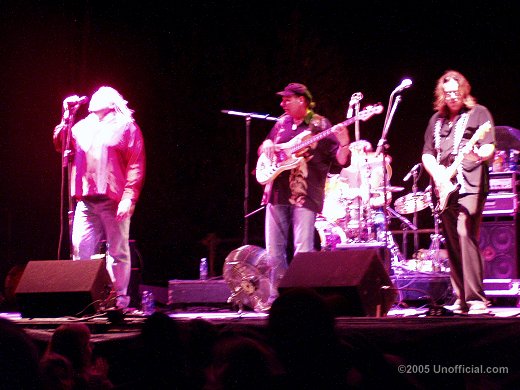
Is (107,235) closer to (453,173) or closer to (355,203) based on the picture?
(453,173)

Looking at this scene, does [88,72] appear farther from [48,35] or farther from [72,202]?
[72,202]

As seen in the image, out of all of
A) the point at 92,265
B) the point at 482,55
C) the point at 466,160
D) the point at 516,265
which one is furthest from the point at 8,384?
the point at 482,55

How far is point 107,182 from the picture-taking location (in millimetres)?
7938

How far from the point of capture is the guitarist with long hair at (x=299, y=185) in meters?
7.96

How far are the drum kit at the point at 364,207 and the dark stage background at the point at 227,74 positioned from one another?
68.5 inches

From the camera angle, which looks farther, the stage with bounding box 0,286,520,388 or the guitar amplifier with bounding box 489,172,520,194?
the guitar amplifier with bounding box 489,172,520,194

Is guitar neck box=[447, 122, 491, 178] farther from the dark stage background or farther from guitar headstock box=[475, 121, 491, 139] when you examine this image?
the dark stage background

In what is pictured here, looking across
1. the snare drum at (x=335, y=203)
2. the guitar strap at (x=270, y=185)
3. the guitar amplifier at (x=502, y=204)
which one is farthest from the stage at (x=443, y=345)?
the snare drum at (x=335, y=203)

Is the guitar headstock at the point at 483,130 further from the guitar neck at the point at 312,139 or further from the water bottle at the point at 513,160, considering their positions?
the water bottle at the point at 513,160

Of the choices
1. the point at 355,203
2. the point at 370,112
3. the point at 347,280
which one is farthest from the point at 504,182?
the point at 347,280

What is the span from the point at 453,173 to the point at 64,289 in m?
3.75

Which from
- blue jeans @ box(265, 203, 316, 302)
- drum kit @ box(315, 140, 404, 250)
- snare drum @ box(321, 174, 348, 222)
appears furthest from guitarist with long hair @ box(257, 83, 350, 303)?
snare drum @ box(321, 174, 348, 222)

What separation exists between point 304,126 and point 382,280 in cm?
230

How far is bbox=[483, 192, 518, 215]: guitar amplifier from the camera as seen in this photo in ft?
35.5
